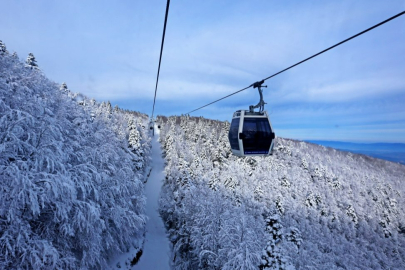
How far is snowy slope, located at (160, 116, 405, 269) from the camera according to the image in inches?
586

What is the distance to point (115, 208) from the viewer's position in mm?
14109

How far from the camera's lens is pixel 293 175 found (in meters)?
50.9

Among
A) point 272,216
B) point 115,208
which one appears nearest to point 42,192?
point 115,208

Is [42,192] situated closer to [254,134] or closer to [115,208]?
[115,208]

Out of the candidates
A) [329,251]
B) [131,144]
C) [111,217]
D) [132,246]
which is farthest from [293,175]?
[111,217]

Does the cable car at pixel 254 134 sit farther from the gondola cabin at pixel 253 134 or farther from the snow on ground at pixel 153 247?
the snow on ground at pixel 153 247

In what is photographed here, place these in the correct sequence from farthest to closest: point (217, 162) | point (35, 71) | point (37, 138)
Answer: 1. point (217, 162)
2. point (35, 71)
3. point (37, 138)

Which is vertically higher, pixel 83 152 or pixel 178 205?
pixel 83 152

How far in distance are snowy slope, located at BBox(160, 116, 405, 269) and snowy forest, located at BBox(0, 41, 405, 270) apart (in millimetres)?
169

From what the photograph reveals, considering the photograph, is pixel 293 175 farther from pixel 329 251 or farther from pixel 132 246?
pixel 132 246

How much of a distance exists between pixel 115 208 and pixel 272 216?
1149cm

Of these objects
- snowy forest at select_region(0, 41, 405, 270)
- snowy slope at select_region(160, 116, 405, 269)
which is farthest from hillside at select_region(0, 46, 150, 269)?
snowy slope at select_region(160, 116, 405, 269)

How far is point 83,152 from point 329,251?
3930 cm

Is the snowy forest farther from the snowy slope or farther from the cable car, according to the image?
the cable car
